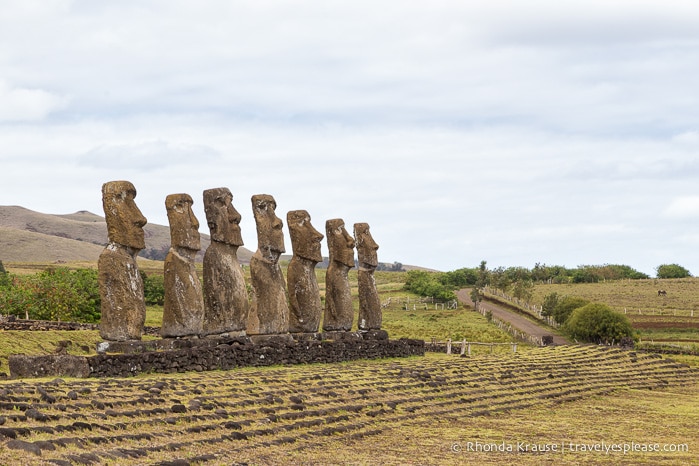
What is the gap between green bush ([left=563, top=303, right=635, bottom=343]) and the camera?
1987 inches

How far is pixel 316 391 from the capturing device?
65.2ft

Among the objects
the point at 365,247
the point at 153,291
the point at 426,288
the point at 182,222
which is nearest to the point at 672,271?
the point at 426,288

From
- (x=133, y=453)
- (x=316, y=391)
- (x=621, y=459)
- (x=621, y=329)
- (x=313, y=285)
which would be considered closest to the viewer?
(x=133, y=453)

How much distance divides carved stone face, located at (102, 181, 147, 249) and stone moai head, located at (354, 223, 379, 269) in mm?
11114

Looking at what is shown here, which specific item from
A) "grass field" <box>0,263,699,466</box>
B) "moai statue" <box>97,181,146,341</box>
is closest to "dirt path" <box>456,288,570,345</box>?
"grass field" <box>0,263,699,466</box>

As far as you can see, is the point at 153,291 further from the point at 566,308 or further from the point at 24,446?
the point at 24,446

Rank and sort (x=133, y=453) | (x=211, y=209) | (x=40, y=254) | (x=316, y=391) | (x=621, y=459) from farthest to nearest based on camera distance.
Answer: (x=40, y=254) < (x=211, y=209) < (x=316, y=391) < (x=621, y=459) < (x=133, y=453)

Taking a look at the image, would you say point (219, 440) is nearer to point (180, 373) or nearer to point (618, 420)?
point (180, 373)

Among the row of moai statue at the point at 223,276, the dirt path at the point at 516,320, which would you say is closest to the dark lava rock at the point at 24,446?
the row of moai statue at the point at 223,276

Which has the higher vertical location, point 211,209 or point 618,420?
point 211,209

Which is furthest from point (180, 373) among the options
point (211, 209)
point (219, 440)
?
point (219, 440)

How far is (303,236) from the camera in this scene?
1078 inches

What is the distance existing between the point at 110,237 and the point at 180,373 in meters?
3.25

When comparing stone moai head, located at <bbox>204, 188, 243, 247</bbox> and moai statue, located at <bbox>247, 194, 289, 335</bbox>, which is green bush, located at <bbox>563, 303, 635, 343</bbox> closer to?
moai statue, located at <bbox>247, 194, 289, 335</bbox>
